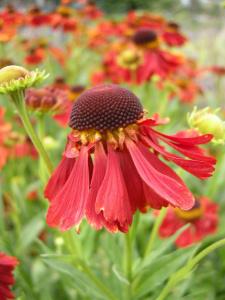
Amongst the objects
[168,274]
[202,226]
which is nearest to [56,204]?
[168,274]

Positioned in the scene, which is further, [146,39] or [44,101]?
[146,39]

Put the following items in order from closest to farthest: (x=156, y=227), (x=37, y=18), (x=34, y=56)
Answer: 1. (x=156, y=227)
2. (x=34, y=56)
3. (x=37, y=18)

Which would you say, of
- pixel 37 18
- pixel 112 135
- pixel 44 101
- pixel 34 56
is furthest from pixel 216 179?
pixel 37 18

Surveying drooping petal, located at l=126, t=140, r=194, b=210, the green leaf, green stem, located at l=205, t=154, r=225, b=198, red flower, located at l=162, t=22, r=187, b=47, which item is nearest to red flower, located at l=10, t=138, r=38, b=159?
green stem, located at l=205, t=154, r=225, b=198

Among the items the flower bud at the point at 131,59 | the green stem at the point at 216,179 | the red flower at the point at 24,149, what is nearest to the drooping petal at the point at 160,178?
the green stem at the point at 216,179

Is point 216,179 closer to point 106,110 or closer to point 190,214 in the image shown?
point 190,214

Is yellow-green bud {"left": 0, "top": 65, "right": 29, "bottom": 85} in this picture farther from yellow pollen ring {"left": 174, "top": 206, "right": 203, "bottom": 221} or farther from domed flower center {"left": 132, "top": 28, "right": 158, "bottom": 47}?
domed flower center {"left": 132, "top": 28, "right": 158, "bottom": 47}
